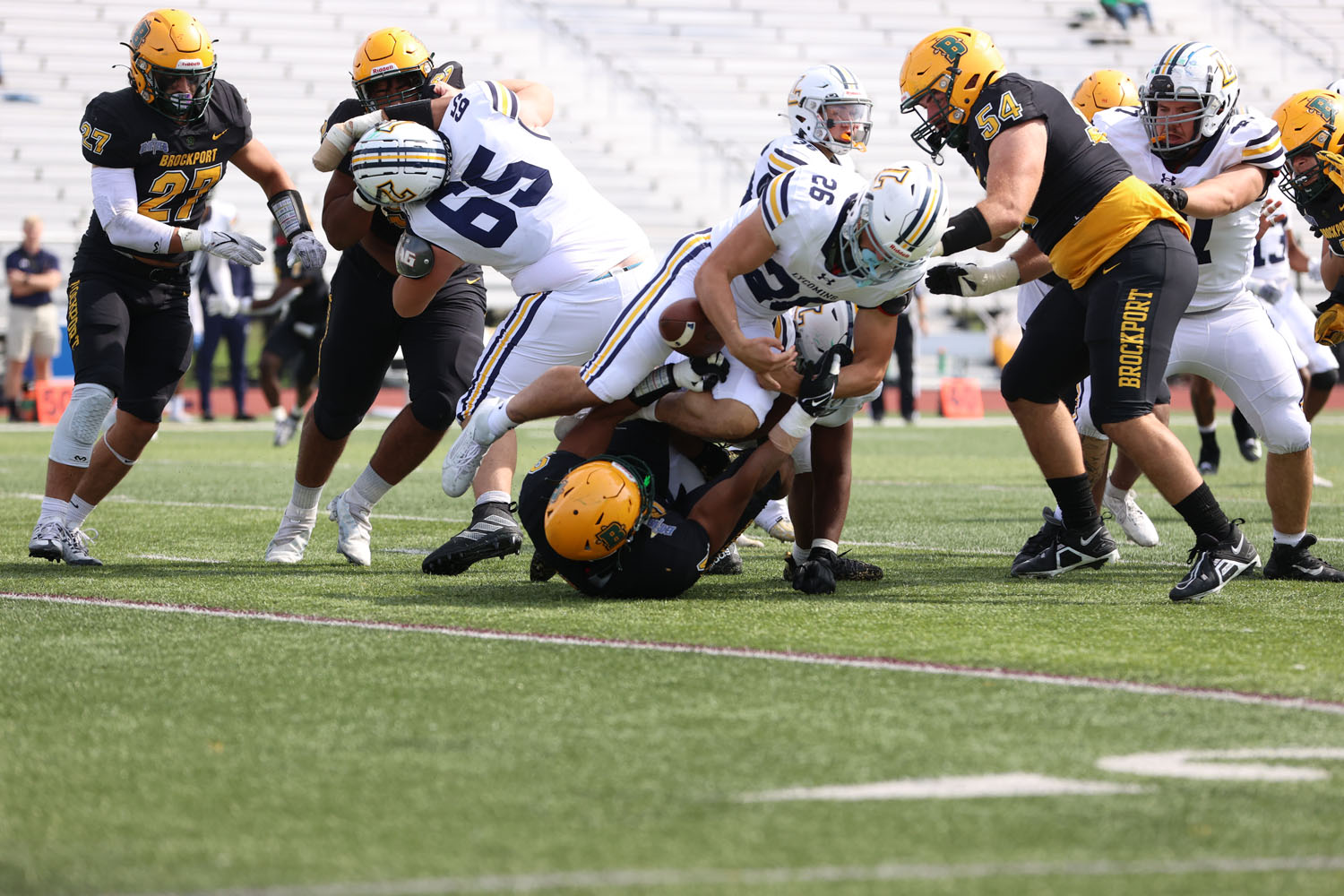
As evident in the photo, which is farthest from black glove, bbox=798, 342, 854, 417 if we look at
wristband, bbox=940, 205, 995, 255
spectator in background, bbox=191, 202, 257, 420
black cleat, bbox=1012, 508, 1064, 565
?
spectator in background, bbox=191, 202, 257, 420

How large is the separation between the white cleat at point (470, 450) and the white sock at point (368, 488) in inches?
22.9

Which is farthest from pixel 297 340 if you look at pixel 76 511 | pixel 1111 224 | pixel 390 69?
pixel 1111 224

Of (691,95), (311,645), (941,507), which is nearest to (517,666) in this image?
(311,645)

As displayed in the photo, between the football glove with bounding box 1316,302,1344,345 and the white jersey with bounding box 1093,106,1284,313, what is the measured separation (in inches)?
21.8

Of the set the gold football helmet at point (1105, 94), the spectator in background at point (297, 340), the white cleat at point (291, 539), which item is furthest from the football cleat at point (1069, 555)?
the spectator in background at point (297, 340)

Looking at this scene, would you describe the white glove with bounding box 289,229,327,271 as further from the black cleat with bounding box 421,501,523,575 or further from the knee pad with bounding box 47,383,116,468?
the black cleat with bounding box 421,501,523,575

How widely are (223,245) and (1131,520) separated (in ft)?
11.6

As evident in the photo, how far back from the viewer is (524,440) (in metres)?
13.9

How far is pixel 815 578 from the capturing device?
4969mm

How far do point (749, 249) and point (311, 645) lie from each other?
5.49 ft

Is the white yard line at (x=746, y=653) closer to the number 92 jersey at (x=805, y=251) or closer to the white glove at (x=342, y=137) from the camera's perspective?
the number 92 jersey at (x=805, y=251)

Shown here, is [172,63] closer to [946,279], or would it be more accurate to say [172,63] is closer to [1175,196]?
[946,279]

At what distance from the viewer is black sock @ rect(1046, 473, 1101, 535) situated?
5.34 meters

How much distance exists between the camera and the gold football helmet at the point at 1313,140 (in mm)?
5719
